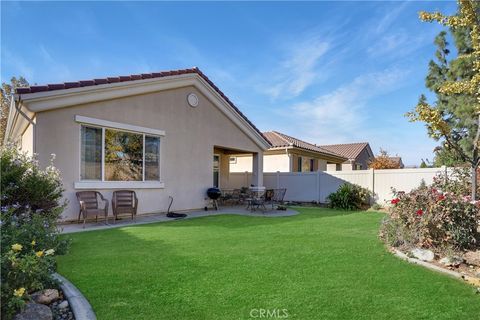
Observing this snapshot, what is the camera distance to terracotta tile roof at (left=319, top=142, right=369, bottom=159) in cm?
3721

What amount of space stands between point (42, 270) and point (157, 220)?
7590 mm

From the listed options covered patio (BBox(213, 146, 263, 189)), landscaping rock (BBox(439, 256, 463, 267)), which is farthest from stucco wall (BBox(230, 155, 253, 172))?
landscaping rock (BBox(439, 256, 463, 267))

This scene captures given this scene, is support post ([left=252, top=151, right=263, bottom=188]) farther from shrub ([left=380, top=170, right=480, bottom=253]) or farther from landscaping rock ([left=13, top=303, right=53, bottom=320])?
landscaping rock ([left=13, top=303, right=53, bottom=320])

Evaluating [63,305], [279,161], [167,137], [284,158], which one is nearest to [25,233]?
Answer: [63,305]

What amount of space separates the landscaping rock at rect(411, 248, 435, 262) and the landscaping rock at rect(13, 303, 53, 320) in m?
5.87

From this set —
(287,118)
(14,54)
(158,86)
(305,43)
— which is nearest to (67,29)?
(14,54)

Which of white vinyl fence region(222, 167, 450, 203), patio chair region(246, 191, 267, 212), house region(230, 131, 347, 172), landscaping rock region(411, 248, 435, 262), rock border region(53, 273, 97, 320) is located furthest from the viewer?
house region(230, 131, 347, 172)

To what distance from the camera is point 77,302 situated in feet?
12.5

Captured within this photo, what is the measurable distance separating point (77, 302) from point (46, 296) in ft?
1.19

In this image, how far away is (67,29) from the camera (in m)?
10.3

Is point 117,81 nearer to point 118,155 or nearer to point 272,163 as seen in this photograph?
point 118,155

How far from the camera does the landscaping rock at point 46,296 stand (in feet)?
12.2

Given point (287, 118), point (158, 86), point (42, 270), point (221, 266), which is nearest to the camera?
point (42, 270)

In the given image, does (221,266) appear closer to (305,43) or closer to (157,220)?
(157,220)
